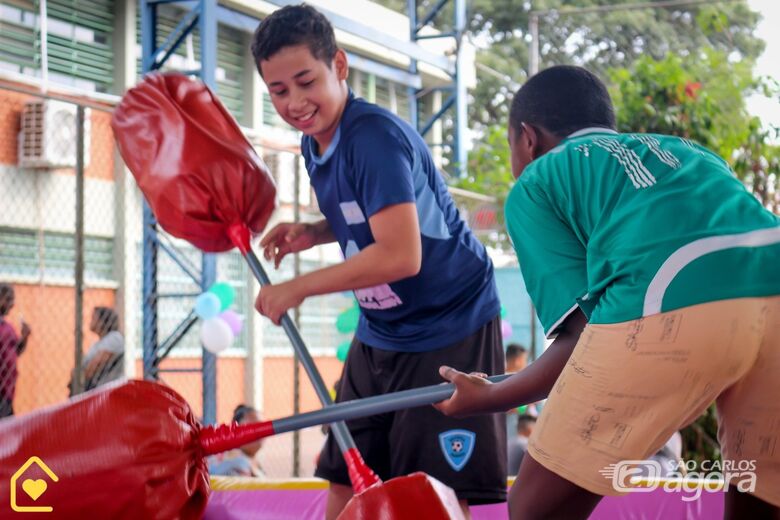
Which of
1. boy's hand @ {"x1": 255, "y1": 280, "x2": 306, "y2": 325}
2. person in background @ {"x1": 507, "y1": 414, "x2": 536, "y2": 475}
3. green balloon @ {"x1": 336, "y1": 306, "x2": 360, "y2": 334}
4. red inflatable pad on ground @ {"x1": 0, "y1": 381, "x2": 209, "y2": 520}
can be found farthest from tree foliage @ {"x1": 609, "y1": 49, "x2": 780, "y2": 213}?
red inflatable pad on ground @ {"x1": 0, "y1": 381, "x2": 209, "y2": 520}

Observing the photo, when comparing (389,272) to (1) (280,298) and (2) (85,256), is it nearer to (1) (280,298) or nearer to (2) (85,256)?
(1) (280,298)

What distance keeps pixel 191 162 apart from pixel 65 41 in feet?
23.3

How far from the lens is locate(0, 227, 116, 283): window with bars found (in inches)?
338

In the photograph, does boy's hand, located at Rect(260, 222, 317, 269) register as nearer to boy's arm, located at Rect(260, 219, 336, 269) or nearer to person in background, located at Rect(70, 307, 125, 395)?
boy's arm, located at Rect(260, 219, 336, 269)

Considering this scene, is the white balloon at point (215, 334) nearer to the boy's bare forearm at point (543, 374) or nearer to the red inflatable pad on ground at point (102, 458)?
the red inflatable pad on ground at point (102, 458)

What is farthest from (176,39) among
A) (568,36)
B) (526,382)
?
(568,36)

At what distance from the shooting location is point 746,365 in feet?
6.27

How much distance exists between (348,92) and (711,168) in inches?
46.2

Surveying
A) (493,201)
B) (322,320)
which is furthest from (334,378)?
(493,201)

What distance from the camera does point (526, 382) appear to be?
7.11ft

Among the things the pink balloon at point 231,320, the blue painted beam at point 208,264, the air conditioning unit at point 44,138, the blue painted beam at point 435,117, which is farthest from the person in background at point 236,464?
the blue painted beam at point 435,117

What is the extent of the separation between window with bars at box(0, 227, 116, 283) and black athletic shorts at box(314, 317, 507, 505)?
6.10m

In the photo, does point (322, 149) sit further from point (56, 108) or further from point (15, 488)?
point (56, 108)

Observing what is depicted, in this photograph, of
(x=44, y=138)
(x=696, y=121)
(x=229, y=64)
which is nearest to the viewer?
(x=696, y=121)
